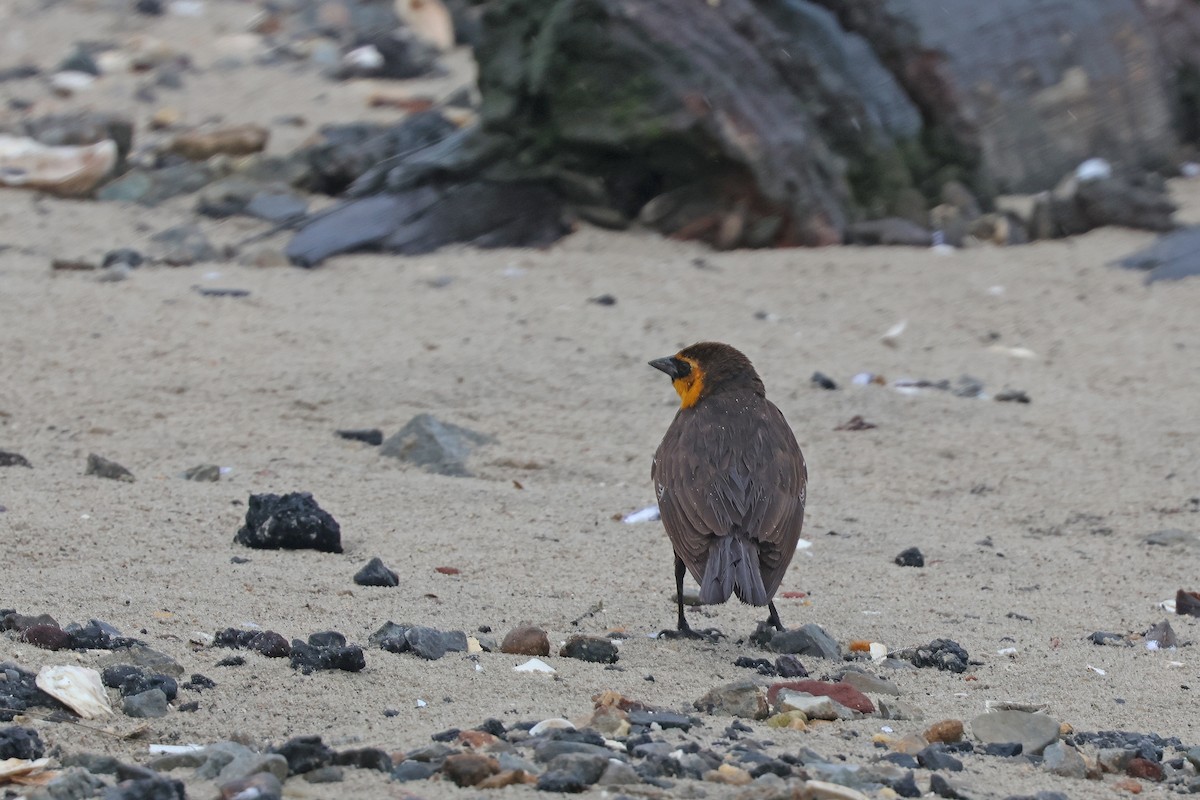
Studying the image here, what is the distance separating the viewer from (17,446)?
23.3 feet

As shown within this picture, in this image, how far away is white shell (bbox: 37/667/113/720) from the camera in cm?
378

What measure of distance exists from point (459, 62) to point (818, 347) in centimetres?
787

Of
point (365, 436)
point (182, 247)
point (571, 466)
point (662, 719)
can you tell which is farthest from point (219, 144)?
point (662, 719)

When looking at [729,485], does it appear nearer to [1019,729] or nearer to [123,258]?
[1019,729]

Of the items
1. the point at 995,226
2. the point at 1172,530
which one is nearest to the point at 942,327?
the point at 995,226

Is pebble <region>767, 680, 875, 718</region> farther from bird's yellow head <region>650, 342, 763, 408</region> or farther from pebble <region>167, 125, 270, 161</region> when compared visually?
pebble <region>167, 125, 270, 161</region>

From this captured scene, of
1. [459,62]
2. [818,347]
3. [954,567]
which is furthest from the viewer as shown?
[459,62]

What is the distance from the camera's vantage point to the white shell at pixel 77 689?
3.78 m

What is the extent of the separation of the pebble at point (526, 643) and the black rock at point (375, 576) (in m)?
0.79

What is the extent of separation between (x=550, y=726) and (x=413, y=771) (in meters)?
0.56

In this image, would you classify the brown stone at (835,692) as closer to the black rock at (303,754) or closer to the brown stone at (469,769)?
the brown stone at (469,769)

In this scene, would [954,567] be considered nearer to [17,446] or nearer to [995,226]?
[17,446]

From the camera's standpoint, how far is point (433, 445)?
7.43 metres

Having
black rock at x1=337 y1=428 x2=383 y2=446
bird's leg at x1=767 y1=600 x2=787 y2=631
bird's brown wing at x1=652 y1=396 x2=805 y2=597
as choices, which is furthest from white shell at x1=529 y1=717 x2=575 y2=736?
black rock at x1=337 y1=428 x2=383 y2=446
